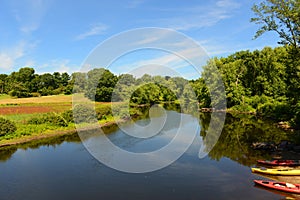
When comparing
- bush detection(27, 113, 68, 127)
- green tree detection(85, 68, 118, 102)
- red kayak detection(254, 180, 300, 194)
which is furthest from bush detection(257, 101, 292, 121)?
green tree detection(85, 68, 118, 102)

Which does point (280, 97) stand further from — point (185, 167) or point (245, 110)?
point (185, 167)

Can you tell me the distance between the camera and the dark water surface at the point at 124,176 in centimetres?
1697

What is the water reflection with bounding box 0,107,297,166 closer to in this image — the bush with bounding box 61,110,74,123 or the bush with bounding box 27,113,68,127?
the bush with bounding box 27,113,68,127

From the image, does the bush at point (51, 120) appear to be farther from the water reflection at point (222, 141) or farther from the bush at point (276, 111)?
the bush at point (276, 111)

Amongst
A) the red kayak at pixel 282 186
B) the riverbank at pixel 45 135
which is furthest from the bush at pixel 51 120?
the red kayak at pixel 282 186

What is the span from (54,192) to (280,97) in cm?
5044

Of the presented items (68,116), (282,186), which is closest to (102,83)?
(68,116)

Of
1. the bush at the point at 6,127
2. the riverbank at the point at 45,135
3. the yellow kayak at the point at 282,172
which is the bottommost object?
the yellow kayak at the point at 282,172

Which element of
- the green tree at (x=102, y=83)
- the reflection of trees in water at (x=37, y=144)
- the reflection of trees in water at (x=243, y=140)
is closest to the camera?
the reflection of trees in water at (x=243, y=140)

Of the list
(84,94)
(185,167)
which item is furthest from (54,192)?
(84,94)

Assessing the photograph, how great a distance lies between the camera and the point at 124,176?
2061cm

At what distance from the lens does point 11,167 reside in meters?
23.3

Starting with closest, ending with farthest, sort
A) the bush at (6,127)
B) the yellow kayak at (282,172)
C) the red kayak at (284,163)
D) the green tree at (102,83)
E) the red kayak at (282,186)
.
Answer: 1. the red kayak at (282,186)
2. the yellow kayak at (282,172)
3. the red kayak at (284,163)
4. the bush at (6,127)
5. the green tree at (102,83)

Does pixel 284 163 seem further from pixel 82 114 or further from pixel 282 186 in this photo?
pixel 82 114
